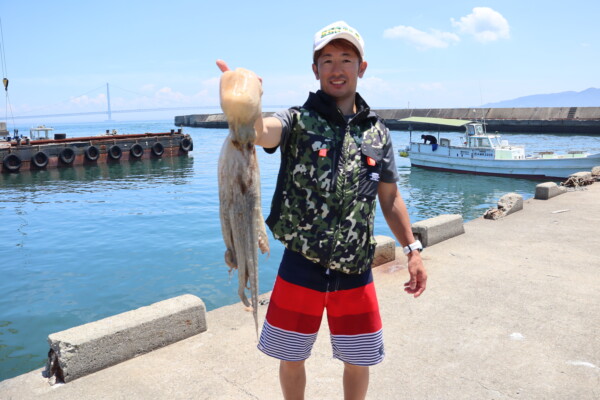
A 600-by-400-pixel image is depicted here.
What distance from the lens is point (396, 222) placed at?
2.86 meters

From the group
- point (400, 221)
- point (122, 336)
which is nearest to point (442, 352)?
point (400, 221)

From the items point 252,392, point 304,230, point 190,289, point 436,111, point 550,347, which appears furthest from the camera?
point 436,111

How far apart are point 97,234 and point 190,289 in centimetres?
724

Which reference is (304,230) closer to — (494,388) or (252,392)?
(252,392)

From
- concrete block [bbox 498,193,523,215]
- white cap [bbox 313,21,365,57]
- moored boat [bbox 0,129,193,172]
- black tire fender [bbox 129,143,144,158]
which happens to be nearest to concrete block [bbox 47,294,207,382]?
white cap [bbox 313,21,365,57]

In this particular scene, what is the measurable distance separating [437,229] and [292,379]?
525 centimetres

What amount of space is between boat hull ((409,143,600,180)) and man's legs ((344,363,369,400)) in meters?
25.0

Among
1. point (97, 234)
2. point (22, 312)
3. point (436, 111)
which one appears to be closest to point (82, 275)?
point (22, 312)

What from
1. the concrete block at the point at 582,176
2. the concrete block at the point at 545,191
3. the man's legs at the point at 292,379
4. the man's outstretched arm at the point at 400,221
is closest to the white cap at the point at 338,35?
the man's outstretched arm at the point at 400,221

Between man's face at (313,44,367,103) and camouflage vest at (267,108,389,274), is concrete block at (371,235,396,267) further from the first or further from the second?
man's face at (313,44,367,103)

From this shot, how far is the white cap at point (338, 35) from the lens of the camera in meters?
2.33

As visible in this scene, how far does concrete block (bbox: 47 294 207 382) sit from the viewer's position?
367 centimetres

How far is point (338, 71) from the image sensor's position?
2438 mm

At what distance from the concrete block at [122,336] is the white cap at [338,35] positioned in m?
2.78
